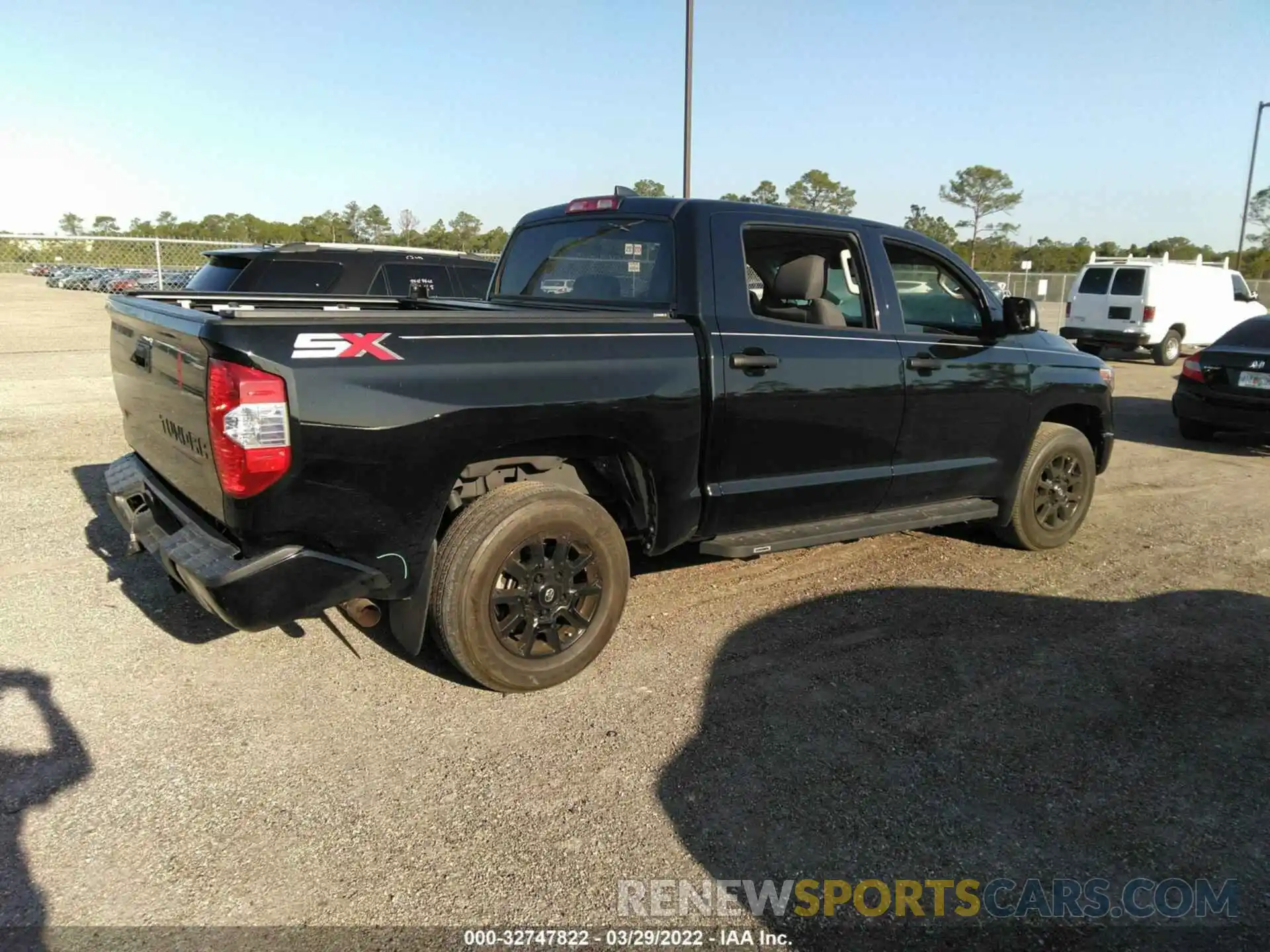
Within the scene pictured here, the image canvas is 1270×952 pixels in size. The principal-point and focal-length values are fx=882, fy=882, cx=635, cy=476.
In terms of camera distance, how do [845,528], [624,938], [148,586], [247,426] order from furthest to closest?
[148,586] < [845,528] < [247,426] < [624,938]

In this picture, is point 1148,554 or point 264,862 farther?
point 1148,554

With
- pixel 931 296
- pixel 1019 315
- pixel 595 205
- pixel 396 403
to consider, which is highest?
pixel 595 205

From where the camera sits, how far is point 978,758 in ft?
10.8

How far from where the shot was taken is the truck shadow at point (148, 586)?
4.16 meters

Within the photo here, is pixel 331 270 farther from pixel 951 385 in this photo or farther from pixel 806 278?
pixel 951 385

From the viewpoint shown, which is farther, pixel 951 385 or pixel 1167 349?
pixel 1167 349

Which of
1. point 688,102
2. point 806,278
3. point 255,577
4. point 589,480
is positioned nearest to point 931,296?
point 806,278

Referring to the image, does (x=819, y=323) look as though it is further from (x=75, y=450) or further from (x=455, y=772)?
(x=75, y=450)

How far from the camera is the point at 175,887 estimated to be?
2506mm

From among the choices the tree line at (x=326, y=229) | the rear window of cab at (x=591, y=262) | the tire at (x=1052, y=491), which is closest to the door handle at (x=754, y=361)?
the rear window of cab at (x=591, y=262)

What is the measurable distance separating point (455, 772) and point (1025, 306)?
3.94 m

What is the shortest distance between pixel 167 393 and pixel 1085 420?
17.6 feet

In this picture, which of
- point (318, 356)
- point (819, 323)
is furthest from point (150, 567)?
point (819, 323)

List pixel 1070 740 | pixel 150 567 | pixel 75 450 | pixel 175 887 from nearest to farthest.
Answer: pixel 175 887
pixel 1070 740
pixel 150 567
pixel 75 450
